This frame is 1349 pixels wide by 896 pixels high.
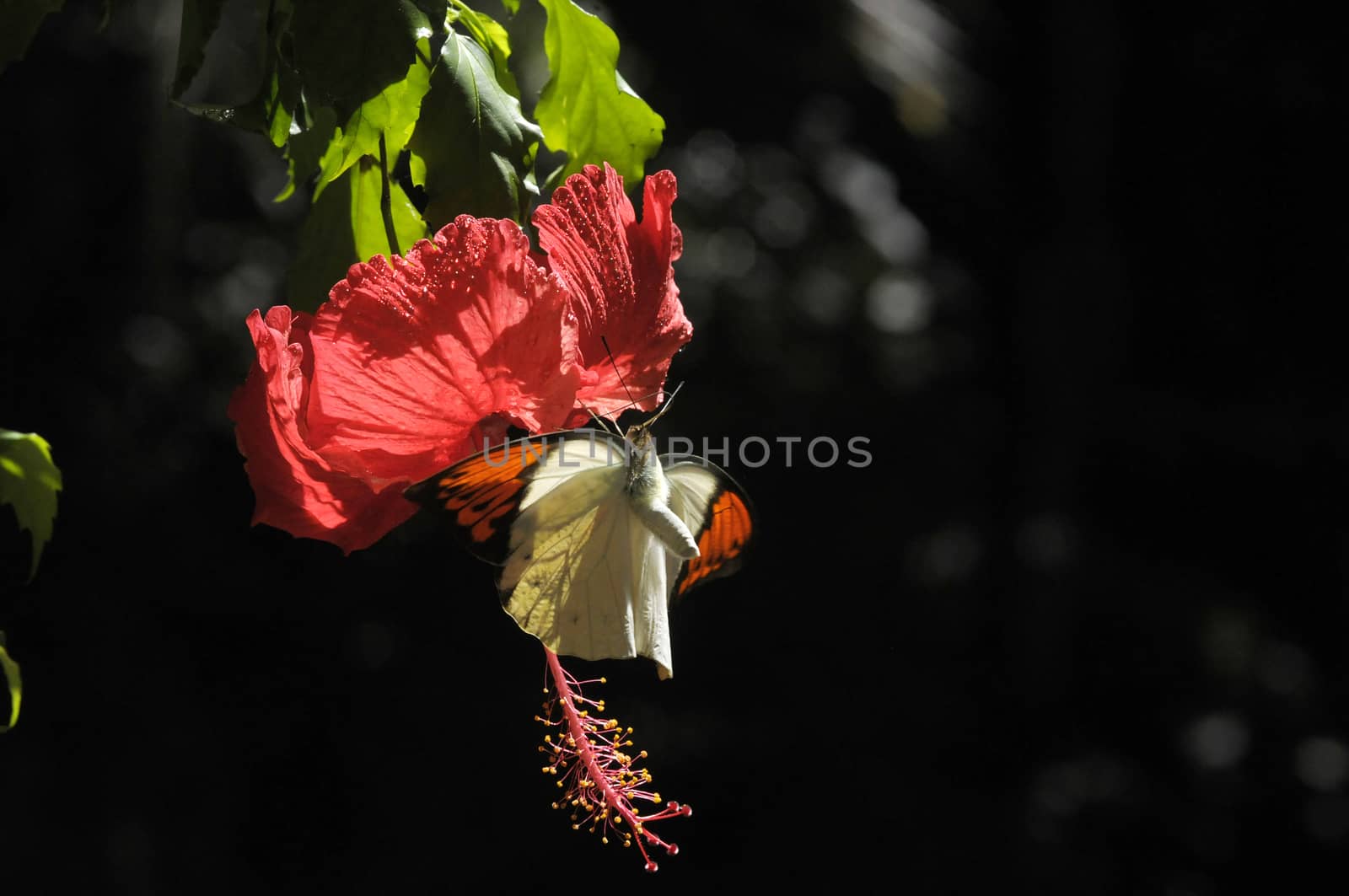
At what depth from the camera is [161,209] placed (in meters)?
2.82

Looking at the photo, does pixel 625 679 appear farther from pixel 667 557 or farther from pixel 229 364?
pixel 667 557

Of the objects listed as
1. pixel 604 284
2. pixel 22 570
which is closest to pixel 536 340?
pixel 604 284

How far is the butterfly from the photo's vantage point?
0.66m

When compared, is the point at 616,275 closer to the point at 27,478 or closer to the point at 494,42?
the point at 494,42

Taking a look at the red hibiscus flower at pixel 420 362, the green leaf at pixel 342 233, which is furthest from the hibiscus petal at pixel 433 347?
the green leaf at pixel 342 233

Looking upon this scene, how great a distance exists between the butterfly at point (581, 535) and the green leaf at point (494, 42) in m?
0.25

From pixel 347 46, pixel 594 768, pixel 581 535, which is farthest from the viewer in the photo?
pixel 594 768

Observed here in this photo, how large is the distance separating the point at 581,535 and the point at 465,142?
235 millimetres

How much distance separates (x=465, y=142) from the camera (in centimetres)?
71

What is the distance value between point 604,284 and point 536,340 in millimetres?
83

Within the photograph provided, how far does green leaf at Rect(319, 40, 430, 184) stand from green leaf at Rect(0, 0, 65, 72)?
17cm

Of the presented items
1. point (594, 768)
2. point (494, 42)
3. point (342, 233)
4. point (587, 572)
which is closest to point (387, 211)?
point (342, 233)

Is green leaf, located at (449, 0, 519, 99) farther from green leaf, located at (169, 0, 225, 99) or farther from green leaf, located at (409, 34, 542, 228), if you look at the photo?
green leaf, located at (169, 0, 225, 99)

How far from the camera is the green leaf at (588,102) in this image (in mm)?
795
